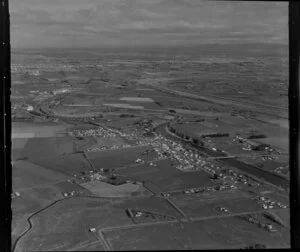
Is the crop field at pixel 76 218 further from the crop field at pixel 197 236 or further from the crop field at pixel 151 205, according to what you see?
the crop field at pixel 197 236

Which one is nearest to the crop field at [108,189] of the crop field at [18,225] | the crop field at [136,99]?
the crop field at [18,225]

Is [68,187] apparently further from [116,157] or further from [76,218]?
[116,157]

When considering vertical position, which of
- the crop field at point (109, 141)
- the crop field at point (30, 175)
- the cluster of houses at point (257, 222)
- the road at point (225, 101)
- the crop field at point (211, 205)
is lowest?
the cluster of houses at point (257, 222)

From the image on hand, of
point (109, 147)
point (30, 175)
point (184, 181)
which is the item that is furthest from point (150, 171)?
point (30, 175)

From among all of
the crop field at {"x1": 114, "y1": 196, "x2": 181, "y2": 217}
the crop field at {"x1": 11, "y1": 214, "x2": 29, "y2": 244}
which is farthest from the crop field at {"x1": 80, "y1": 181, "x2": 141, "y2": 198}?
the crop field at {"x1": 11, "y1": 214, "x2": 29, "y2": 244}

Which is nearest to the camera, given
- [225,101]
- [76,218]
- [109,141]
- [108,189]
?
[76,218]

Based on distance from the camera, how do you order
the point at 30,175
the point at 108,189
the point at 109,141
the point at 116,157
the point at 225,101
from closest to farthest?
1. the point at 30,175
2. the point at 108,189
3. the point at 116,157
4. the point at 109,141
5. the point at 225,101
